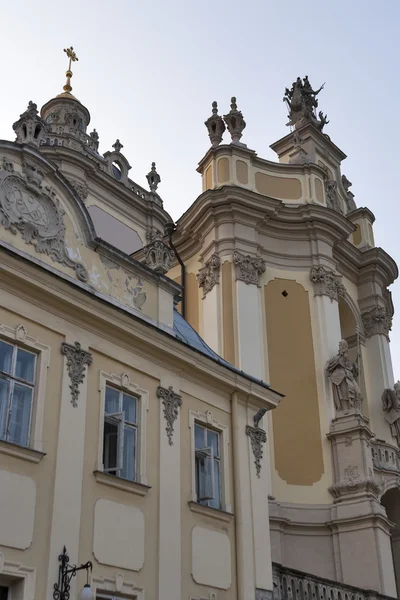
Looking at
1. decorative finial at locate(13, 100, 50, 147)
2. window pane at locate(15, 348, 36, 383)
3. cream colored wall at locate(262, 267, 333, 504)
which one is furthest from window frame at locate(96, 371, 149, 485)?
cream colored wall at locate(262, 267, 333, 504)

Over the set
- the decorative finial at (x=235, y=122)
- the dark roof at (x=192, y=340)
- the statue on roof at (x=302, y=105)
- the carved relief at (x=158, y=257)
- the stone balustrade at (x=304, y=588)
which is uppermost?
the statue on roof at (x=302, y=105)

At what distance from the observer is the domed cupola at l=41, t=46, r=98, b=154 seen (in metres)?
24.0

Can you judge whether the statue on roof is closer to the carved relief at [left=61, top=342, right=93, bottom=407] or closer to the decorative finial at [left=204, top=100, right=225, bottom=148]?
the decorative finial at [left=204, top=100, right=225, bottom=148]

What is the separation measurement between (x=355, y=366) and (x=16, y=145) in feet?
42.5

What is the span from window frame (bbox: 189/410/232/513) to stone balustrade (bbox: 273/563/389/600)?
179 cm

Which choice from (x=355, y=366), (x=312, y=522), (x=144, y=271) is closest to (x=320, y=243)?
(x=355, y=366)

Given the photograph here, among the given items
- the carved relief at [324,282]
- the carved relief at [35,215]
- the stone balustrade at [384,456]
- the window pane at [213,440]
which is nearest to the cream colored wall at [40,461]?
the carved relief at [35,215]

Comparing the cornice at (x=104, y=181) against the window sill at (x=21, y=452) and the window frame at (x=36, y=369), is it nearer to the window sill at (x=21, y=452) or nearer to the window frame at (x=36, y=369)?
the window frame at (x=36, y=369)

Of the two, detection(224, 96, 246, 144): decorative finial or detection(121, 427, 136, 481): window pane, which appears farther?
detection(224, 96, 246, 144): decorative finial

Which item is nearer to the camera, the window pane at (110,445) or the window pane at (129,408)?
the window pane at (110,445)

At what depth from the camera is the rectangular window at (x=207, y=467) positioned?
12641mm

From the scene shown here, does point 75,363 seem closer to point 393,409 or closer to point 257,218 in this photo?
point 257,218

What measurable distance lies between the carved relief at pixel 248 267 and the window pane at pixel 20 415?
41.0 ft

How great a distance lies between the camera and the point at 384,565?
18734 mm
